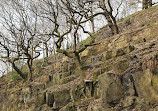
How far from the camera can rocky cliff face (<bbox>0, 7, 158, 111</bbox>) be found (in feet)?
16.1

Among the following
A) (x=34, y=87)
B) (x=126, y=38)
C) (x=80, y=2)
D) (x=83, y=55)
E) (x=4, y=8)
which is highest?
(x=4, y=8)

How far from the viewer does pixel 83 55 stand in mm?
12156

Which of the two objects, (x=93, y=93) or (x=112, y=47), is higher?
(x=112, y=47)

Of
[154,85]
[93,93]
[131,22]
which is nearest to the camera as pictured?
[154,85]

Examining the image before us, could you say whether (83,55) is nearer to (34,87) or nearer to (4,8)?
(34,87)

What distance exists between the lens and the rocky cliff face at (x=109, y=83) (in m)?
4.91

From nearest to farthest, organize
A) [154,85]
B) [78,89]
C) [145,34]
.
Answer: [154,85]
[78,89]
[145,34]

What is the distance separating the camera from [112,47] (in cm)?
1028

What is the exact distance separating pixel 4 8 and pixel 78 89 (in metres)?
12.7

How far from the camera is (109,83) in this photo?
18.8ft

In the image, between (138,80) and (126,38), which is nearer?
(138,80)

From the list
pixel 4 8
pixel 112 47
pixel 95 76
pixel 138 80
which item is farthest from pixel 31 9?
pixel 138 80

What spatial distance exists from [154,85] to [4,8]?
16.0m

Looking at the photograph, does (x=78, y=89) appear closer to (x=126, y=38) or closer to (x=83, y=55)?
(x=83, y=55)
